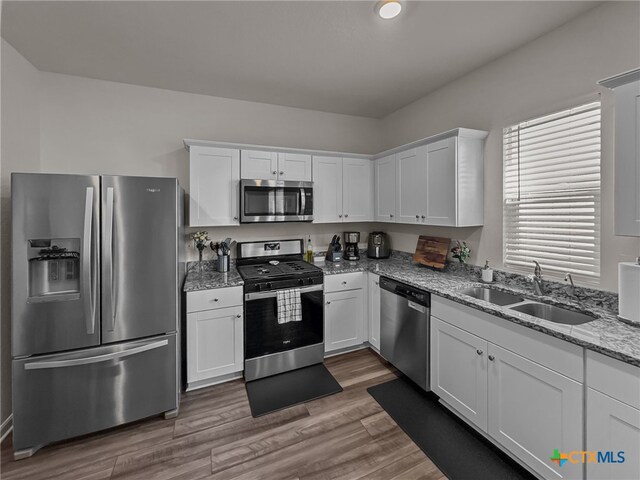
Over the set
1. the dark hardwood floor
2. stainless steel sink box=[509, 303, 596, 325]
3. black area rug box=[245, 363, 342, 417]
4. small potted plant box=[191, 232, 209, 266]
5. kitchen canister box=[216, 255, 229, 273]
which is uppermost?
small potted plant box=[191, 232, 209, 266]

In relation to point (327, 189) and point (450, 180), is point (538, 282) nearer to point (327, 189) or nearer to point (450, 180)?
point (450, 180)

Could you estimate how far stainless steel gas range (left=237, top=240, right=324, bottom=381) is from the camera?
259cm

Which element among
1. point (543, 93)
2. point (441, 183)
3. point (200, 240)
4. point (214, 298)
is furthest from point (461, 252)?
point (200, 240)

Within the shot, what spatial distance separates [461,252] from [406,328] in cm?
89

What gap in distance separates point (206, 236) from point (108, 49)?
5.58 feet

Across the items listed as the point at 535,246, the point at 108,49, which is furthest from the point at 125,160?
the point at 535,246

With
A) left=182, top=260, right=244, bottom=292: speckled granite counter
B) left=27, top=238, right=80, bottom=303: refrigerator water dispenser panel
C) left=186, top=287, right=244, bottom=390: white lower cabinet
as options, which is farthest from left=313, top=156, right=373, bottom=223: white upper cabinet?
left=27, top=238, right=80, bottom=303: refrigerator water dispenser panel

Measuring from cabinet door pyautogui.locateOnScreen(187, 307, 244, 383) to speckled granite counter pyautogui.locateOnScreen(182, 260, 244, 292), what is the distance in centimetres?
22

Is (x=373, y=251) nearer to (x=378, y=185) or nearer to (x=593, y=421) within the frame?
(x=378, y=185)

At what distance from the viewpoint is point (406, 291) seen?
8.23 ft

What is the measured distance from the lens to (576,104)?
1896 mm

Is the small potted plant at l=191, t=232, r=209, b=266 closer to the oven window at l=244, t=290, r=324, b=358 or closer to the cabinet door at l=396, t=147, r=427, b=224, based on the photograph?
the oven window at l=244, t=290, r=324, b=358

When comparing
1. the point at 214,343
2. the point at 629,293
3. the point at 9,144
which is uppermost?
the point at 9,144

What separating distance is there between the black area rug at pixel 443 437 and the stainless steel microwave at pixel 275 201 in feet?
6.06
